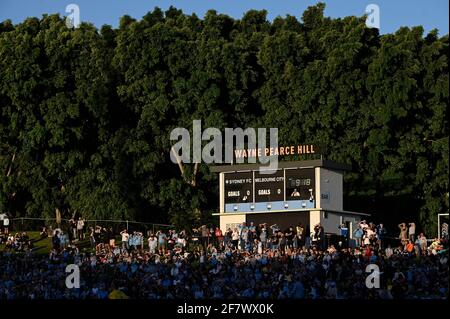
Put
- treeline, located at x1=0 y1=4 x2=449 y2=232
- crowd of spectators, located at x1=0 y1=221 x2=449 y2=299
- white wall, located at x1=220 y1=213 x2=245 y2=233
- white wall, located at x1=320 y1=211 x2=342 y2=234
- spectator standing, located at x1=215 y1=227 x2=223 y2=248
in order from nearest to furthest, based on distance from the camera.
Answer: crowd of spectators, located at x1=0 y1=221 x2=449 y2=299 < white wall, located at x1=320 y1=211 x2=342 y2=234 < spectator standing, located at x1=215 y1=227 x2=223 y2=248 < white wall, located at x1=220 y1=213 x2=245 y2=233 < treeline, located at x1=0 y1=4 x2=449 y2=232

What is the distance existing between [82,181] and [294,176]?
1994 centimetres

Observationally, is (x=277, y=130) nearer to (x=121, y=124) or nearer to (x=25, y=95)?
(x=121, y=124)

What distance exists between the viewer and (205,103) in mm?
65500

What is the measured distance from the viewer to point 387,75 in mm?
63062

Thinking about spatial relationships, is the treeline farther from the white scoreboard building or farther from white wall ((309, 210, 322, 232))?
white wall ((309, 210, 322, 232))

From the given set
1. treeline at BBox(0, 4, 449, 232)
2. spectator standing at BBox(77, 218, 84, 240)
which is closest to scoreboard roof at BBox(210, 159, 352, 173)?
spectator standing at BBox(77, 218, 84, 240)

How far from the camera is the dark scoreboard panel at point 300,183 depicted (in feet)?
168

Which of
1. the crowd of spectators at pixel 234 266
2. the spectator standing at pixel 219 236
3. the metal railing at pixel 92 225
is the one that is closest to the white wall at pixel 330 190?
the crowd of spectators at pixel 234 266

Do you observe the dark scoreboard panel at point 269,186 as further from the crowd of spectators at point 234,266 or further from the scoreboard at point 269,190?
the crowd of spectators at point 234,266

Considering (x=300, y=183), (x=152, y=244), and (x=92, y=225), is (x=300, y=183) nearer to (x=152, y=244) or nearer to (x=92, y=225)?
(x=152, y=244)

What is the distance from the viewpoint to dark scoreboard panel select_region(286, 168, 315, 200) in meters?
51.2

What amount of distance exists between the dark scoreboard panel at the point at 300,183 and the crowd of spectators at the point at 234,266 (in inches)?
61.7

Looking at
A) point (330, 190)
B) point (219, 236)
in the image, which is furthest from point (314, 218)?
point (219, 236)
